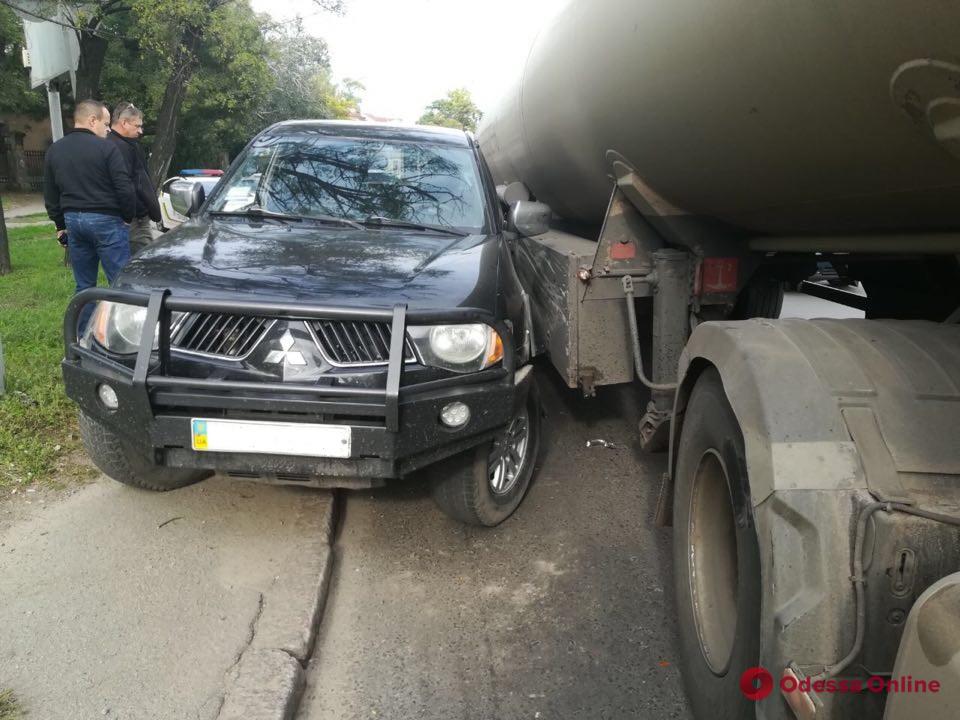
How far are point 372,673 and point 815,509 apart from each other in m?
1.82

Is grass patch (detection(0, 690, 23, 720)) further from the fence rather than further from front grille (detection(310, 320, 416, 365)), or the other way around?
the fence

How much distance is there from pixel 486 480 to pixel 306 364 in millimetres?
1078

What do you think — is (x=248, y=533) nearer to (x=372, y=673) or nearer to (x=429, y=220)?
(x=372, y=673)

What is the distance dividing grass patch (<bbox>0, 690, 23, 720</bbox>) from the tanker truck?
2.08 metres

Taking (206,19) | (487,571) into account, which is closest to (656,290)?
(487,571)

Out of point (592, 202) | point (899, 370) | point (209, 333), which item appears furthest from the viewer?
point (592, 202)

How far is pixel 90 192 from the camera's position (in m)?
5.57

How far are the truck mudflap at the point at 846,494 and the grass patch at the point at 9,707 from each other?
218 centimetres

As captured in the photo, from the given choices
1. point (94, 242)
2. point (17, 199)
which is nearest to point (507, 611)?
point (94, 242)

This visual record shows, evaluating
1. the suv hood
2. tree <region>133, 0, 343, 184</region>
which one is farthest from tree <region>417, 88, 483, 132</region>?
the suv hood

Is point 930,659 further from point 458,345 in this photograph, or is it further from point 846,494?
point 458,345

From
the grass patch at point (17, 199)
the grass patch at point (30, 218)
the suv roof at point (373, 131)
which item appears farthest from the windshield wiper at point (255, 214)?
the grass patch at point (17, 199)

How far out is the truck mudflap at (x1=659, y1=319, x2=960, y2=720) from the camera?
1611 millimetres

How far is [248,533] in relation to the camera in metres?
3.62
